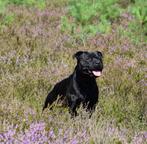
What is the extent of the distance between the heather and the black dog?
179mm

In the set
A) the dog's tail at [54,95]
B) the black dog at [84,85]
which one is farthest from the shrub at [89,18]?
the black dog at [84,85]

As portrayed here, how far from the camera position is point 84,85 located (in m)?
4.83

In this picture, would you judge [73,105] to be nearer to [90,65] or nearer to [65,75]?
[90,65]

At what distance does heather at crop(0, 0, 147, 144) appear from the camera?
3.39 metres

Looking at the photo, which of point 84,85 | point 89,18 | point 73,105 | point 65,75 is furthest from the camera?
point 89,18

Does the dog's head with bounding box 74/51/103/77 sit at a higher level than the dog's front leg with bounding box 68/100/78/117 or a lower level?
higher

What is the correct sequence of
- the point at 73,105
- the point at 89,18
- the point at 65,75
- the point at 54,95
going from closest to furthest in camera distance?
the point at 73,105
the point at 54,95
the point at 65,75
the point at 89,18

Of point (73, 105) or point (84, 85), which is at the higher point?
point (84, 85)

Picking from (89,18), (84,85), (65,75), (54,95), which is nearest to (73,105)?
(84,85)

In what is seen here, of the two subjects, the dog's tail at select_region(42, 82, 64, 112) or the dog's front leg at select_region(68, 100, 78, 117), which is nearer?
the dog's front leg at select_region(68, 100, 78, 117)

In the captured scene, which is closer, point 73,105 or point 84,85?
point 73,105

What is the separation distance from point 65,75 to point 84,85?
1.20 meters

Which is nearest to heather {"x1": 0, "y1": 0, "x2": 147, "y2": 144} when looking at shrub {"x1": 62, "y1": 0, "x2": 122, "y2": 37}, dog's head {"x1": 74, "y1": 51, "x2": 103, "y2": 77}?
shrub {"x1": 62, "y1": 0, "x2": 122, "y2": 37}

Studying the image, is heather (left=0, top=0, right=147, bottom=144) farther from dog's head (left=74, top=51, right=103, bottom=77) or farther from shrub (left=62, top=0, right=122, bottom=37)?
dog's head (left=74, top=51, right=103, bottom=77)
